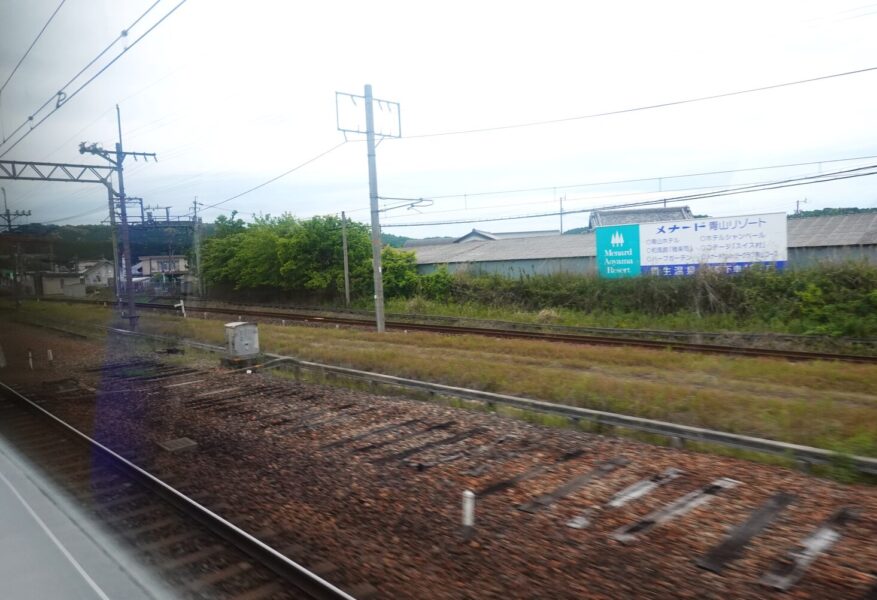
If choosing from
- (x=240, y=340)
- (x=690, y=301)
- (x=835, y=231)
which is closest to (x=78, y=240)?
(x=240, y=340)

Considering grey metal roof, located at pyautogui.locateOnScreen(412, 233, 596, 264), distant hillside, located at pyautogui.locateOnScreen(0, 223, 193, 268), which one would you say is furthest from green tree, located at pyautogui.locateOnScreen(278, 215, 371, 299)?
distant hillside, located at pyautogui.locateOnScreen(0, 223, 193, 268)

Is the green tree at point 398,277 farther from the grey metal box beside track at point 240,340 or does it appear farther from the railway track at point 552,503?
the railway track at point 552,503

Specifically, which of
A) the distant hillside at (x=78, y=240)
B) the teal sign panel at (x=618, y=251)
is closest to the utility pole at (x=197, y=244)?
the distant hillside at (x=78, y=240)

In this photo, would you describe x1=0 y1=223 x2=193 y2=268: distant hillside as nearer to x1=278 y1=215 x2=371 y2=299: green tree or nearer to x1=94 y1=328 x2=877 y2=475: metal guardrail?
x1=278 y1=215 x2=371 y2=299: green tree

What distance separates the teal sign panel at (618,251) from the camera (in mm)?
23406

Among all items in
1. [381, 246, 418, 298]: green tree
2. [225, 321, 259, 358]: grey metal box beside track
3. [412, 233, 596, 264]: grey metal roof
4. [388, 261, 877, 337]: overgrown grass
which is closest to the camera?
[225, 321, 259, 358]: grey metal box beside track

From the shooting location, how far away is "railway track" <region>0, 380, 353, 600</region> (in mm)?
4586

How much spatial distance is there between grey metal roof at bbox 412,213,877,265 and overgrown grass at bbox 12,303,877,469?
11.1 m

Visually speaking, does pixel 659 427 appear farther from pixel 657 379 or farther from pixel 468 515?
pixel 657 379

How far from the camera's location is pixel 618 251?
23.8m

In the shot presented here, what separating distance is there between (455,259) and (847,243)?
18226 mm

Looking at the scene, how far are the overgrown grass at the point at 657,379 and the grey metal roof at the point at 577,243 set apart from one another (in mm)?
11099

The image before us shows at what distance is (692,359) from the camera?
13.4m

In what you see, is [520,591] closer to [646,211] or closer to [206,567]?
[206,567]
